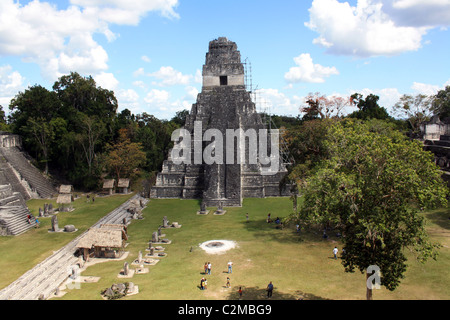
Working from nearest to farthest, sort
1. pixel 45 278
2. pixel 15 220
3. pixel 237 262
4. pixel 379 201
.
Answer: pixel 379 201 < pixel 45 278 < pixel 237 262 < pixel 15 220

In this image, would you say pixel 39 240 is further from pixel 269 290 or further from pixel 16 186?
pixel 269 290

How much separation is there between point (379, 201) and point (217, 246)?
32.2ft

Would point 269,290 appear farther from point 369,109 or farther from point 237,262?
point 369,109

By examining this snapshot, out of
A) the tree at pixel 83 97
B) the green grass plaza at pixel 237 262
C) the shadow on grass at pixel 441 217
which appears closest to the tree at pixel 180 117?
the tree at pixel 83 97

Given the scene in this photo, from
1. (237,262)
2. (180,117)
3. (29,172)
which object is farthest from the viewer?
(180,117)

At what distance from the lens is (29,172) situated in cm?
3272

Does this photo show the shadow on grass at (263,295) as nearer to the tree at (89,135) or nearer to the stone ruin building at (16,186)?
the stone ruin building at (16,186)

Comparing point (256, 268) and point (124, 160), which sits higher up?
point (124, 160)

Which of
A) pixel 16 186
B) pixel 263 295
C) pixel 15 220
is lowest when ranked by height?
pixel 263 295

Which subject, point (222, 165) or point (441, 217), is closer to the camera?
point (441, 217)

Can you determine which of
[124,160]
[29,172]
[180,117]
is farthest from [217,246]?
[180,117]

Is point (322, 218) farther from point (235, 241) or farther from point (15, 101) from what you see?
point (15, 101)

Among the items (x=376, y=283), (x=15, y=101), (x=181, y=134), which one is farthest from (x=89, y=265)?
(x=15, y=101)
